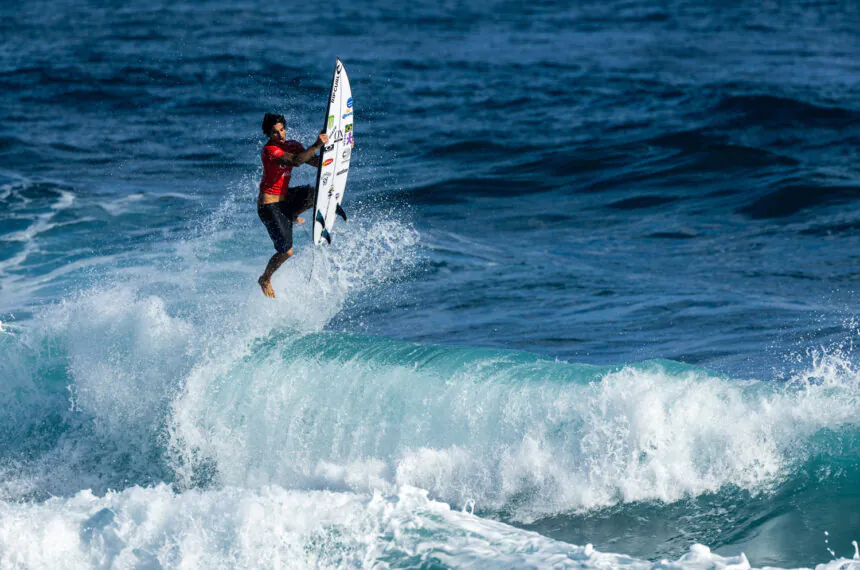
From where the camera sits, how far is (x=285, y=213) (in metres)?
10.6

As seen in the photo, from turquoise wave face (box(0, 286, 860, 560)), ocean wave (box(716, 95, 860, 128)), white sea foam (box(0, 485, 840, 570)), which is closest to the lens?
white sea foam (box(0, 485, 840, 570))

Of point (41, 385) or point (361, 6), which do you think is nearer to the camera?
point (41, 385)

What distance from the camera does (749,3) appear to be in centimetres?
3681

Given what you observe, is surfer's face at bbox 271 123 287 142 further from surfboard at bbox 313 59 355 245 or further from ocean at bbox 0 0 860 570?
ocean at bbox 0 0 860 570

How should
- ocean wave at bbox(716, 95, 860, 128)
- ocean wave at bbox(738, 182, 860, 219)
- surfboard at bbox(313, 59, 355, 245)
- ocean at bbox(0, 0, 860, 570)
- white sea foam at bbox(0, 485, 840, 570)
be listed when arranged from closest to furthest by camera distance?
white sea foam at bbox(0, 485, 840, 570) < ocean at bbox(0, 0, 860, 570) < surfboard at bbox(313, 59, 355, 245) < ocean wave at bbox(738, 182, 860, 219) < ocean wave at bbox(716, 95, 860, 128)

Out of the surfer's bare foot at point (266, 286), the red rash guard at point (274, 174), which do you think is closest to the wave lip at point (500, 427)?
the surfer's bare foot at point (266, 286)

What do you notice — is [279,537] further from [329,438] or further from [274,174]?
[274,174]

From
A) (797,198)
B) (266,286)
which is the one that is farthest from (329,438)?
(797,198)

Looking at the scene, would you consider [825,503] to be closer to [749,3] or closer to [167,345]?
[167,345]

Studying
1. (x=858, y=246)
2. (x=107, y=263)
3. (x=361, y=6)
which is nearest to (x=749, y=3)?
(x=361, y=6)

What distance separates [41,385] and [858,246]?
11.6 metres

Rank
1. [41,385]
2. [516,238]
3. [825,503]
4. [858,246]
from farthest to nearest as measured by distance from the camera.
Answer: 1. [516,238]
2. [858,246]
3. [41,385]
4. [825,503]

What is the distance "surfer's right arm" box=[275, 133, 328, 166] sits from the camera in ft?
31.8

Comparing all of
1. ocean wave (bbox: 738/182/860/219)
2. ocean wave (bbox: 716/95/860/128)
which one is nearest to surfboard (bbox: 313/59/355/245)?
ocean wave (bbox: 738/182/860/219)
